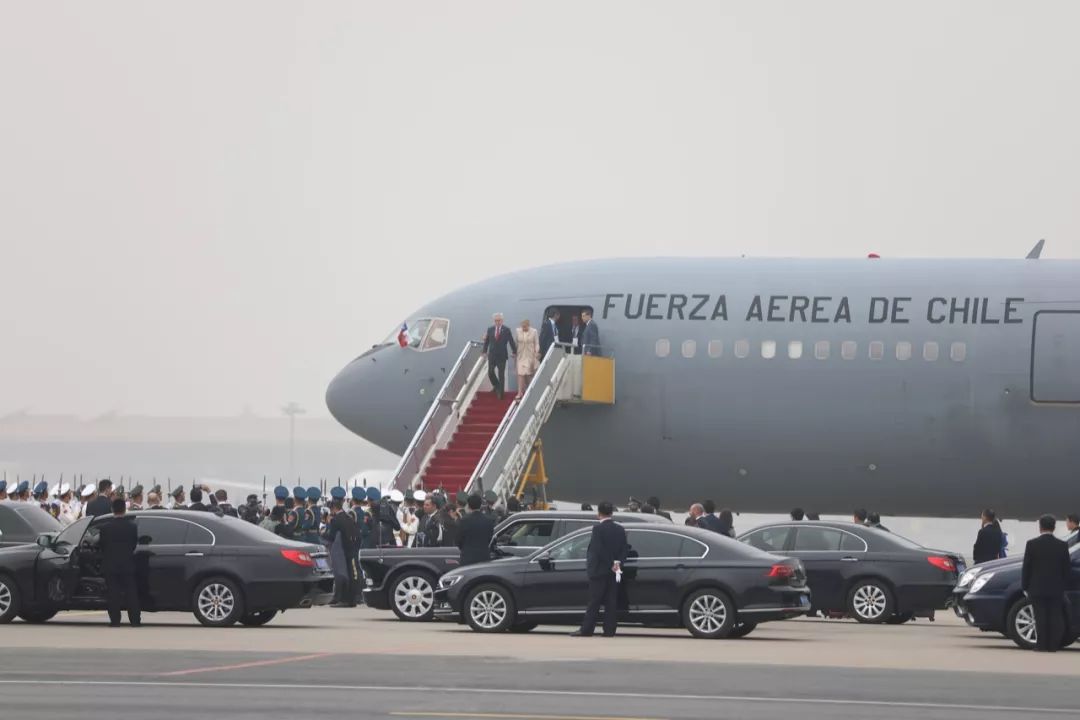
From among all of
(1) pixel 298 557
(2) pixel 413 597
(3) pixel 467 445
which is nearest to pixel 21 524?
(1) pixel 298 557

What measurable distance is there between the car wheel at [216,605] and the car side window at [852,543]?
9.64m

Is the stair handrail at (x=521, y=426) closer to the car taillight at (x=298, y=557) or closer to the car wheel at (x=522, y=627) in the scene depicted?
the car wheel at (x=522, y=627)

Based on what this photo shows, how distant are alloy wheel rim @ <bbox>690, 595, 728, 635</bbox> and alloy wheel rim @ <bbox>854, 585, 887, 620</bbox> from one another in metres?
5.62

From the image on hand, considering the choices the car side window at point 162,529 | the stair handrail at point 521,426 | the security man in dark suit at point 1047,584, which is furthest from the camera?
the stair handrail at point 521,426

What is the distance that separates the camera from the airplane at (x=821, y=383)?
36.8 m

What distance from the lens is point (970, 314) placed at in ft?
121

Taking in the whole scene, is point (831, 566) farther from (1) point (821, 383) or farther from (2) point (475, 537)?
(1) point (821, 383)

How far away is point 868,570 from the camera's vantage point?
29.9 m

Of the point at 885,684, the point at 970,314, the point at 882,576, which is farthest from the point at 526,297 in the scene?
the point at 885,684

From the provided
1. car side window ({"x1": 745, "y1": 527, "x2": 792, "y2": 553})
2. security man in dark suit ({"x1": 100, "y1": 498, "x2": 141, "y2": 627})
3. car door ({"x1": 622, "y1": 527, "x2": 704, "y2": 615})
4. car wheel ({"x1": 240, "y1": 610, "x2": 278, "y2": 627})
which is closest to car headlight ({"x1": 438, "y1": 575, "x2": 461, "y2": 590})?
car door ({"x1": 622, "y1": 527, "x2": 704, "y2": 615})

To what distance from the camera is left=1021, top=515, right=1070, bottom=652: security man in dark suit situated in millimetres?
23938

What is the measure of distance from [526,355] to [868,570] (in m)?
9.72

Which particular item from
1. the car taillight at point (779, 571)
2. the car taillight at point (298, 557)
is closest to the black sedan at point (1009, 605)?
the car taillight at point (779, 571)

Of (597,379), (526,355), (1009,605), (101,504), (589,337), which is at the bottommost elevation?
(1009,605)
